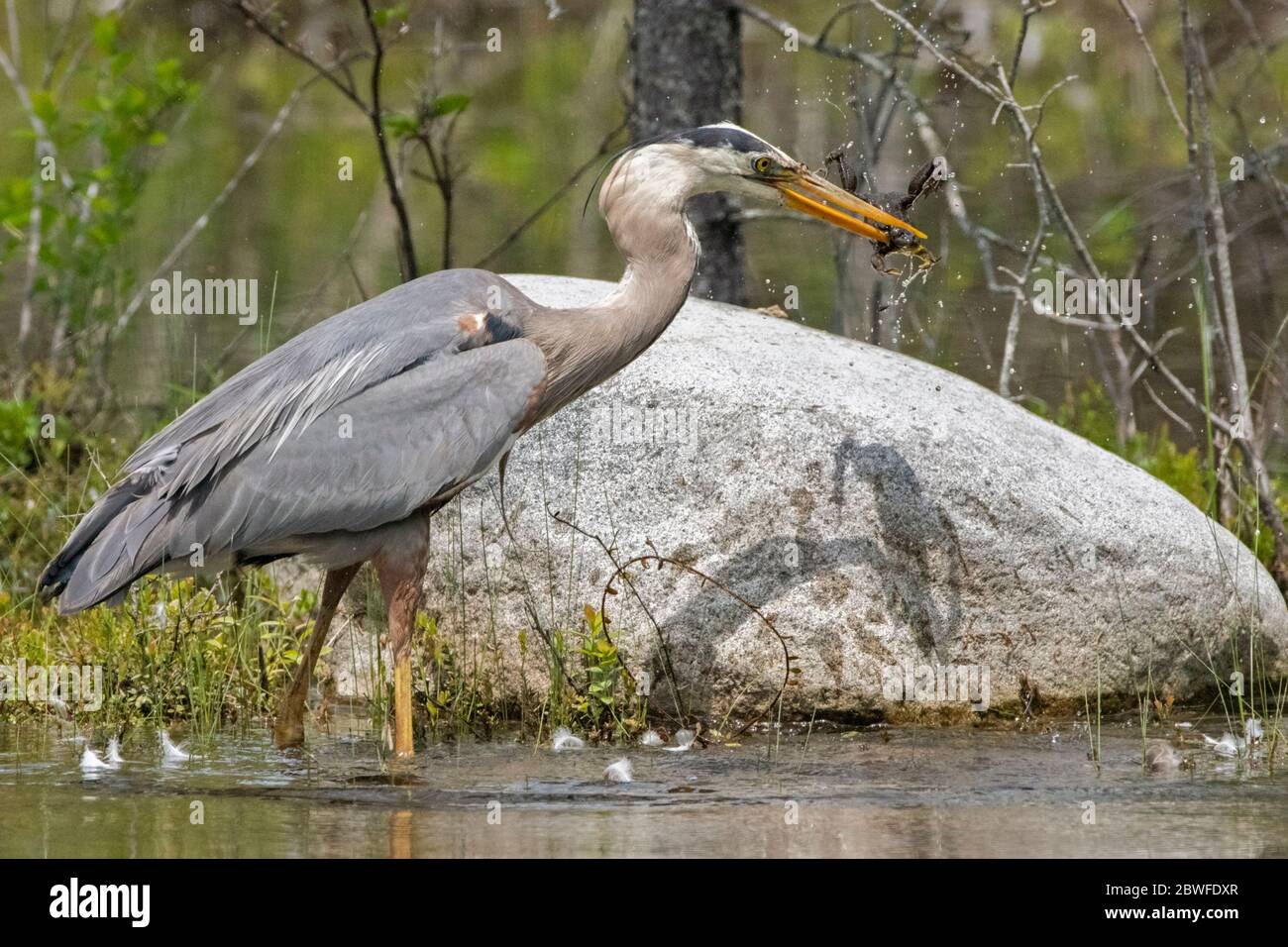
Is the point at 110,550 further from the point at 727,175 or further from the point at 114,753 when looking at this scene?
the point at 727,175

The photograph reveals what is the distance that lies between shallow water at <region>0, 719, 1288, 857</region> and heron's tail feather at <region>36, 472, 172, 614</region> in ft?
1.62

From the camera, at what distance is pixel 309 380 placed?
17.6ft

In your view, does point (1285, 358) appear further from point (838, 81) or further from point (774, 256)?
point (838, 81)

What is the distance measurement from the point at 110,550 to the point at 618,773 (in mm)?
1624

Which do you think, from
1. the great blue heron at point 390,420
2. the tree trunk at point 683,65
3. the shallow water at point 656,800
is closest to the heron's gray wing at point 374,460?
the great blue heron at point 390,420

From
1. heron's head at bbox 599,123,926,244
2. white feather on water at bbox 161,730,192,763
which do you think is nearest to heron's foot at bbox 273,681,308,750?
white feather on water at bbox 161,730,192,763

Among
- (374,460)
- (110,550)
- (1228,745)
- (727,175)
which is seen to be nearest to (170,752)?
(110,550)

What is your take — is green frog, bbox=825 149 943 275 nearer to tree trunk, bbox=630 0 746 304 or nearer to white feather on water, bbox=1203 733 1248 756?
white feather on water, bbox=1203 733 1248 756

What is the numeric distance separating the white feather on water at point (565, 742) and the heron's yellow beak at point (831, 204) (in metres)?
1.79

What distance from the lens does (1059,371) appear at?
9922mm

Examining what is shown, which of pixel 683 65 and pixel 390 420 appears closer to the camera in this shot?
pixel 390 420

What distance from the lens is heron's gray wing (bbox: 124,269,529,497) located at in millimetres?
5340
